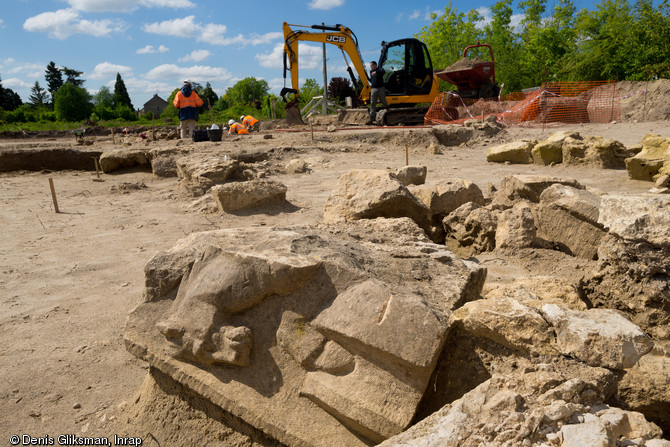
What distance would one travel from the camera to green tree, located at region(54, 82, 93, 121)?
34.9 m

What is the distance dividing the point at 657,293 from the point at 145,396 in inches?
109

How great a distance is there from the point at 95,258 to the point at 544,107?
13703 millimetres

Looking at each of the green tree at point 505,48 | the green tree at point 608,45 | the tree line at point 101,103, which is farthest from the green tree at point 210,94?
the green tree at point 608,45

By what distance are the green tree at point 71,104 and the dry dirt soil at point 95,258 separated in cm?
2711

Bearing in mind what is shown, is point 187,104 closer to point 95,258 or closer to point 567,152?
point 95,258

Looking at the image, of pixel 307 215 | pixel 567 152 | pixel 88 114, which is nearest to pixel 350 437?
pixel 307 215

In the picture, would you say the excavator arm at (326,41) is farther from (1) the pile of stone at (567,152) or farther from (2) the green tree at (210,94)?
(2) the green tree at (210,94)

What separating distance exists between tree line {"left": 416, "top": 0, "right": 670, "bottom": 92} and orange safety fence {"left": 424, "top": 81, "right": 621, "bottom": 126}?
377cm

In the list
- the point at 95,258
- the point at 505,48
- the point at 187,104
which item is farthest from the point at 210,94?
the point at 95,258

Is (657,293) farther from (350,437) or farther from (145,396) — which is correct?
(145,396)

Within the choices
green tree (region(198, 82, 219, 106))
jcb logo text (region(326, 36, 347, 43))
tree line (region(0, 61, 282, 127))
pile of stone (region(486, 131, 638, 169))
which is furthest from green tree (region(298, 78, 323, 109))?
pile of stone (region(486, 131, 638, 169))

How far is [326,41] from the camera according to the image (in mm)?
17375

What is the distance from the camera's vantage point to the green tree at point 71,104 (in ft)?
115

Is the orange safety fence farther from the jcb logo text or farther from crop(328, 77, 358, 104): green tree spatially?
crop(328, 77, 358, 104): green tree
